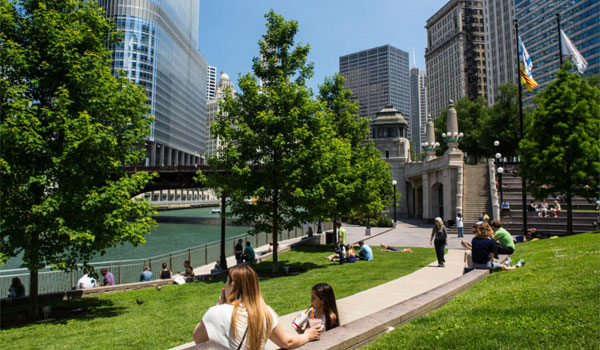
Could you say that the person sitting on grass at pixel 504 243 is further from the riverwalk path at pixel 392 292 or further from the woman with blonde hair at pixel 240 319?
the woman with blonde hair at pixel 240 319

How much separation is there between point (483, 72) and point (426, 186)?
124 meters

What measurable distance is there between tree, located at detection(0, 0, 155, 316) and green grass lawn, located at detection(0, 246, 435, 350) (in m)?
1.59

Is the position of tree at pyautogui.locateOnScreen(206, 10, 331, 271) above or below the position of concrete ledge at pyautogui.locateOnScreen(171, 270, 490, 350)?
above

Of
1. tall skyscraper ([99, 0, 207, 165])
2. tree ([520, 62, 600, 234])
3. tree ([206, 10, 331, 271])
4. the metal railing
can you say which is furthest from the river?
tall skyscraper ([99, 0, 207, 165])

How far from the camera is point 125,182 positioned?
1090 centimetres

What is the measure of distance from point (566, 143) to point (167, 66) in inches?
4579

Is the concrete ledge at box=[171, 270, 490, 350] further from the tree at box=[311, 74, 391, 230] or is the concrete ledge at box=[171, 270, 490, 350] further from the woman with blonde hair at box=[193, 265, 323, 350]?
the tree at box=[311, 74, 391, 230]

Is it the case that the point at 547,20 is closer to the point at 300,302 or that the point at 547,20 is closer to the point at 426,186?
the point at 426,186

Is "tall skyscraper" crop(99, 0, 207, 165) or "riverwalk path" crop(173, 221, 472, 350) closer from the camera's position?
"riverwalk path" crop(173, 221, 472, 350)

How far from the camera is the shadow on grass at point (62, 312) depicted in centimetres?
1030

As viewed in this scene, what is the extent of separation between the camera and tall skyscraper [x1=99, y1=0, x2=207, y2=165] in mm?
103500

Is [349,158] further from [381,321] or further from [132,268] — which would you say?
[381,321]

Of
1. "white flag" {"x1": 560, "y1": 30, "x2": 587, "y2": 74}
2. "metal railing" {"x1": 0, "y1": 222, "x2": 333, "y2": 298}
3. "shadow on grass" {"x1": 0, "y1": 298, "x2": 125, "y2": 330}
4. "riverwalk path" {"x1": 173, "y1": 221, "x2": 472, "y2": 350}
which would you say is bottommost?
"metal railing" {"x1": 0, "y1": 222, "x2": 333, "y2": 298}

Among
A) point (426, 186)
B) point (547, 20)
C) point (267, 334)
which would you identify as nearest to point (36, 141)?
point (267, 334)
